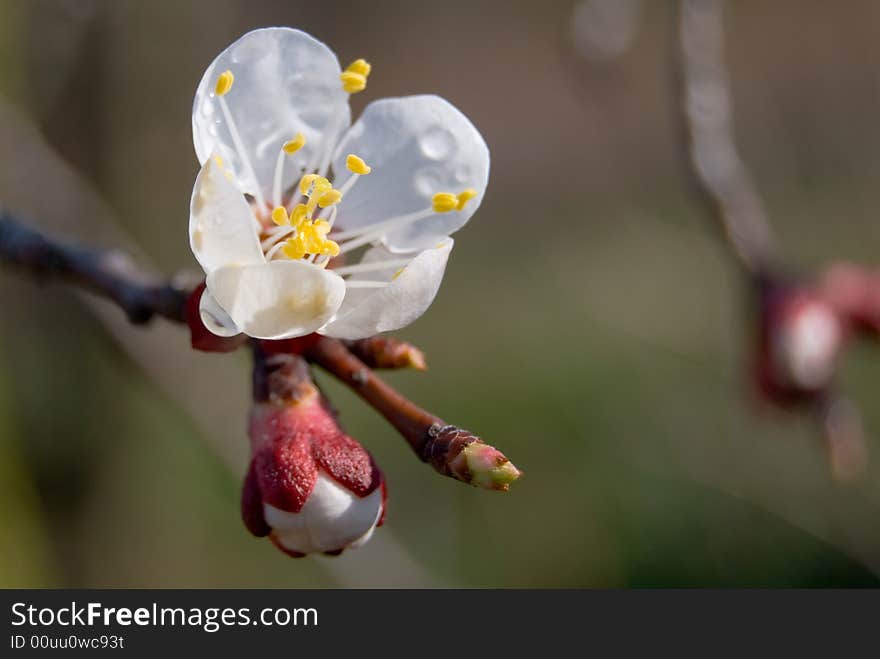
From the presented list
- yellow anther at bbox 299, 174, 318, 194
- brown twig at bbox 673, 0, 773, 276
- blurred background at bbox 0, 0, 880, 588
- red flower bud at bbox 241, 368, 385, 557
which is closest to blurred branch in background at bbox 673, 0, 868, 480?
brown twig at bbox 673, 0, 773, 276

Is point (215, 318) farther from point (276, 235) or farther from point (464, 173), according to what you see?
point (464, 173)

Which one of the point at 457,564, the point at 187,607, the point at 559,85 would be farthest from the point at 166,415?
the point at 559,85

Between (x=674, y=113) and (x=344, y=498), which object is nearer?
(x=344, y=498)

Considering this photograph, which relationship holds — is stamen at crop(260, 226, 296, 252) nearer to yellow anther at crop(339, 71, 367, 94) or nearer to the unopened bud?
yellow anther at crop(339, 71, 367, 94)

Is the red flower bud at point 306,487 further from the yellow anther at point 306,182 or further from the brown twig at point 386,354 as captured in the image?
the yellow anther at point 306,182

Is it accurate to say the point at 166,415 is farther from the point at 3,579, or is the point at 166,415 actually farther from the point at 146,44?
the point at 146,44

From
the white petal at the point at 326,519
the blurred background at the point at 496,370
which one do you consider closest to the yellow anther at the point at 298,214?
the white petal at the point at 326,519

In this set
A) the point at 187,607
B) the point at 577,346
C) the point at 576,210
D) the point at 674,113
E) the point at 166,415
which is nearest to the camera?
the point at 187,607
